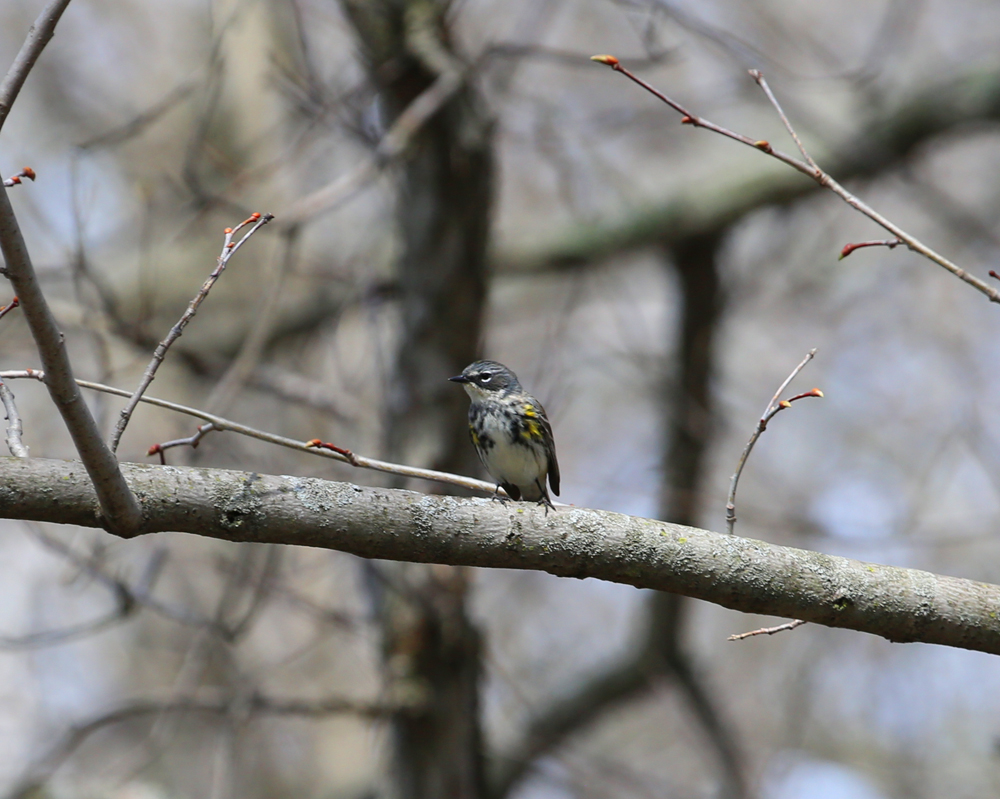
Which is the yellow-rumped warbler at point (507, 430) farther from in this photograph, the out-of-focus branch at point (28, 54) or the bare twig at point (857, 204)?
the out-of-focus branch at point (28, 54)

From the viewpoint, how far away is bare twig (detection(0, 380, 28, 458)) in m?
2.37

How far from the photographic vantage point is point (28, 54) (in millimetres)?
1998

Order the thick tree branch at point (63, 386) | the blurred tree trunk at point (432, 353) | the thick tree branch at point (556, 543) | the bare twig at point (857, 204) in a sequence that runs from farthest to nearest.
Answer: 1. the blurred tree trunk at point (432, 353)
2. the bare twig at point (857, 204)
3. the thick tree branch at point (556, 543)
4. the thick tree branch at point (63, 386)

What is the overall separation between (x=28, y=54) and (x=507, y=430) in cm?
323

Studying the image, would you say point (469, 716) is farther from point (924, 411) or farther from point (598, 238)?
point (924, 411)

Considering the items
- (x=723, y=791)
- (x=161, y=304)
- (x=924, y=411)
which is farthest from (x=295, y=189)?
(x=924, y=411)

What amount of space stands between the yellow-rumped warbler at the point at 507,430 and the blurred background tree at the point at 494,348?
26.1 inches

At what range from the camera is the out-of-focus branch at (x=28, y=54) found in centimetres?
198

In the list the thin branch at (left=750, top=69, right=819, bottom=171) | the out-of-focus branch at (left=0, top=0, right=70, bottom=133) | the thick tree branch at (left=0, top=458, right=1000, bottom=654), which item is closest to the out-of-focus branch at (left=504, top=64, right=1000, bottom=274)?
the thin branch at (left=750, top=69, right=819, bottom=171)

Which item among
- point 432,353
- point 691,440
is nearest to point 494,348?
point 691,440

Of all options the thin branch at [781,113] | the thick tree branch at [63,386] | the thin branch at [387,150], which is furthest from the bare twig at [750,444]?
the thin branch at [387,150]

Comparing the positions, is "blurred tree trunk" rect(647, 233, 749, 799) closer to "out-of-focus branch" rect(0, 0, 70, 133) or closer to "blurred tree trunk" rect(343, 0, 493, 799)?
"blurred tree trunk" rect(343, 0, 493, 799)

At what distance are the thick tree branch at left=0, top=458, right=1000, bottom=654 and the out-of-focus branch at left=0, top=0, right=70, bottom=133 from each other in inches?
32.9

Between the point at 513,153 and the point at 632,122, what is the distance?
16.2ft
